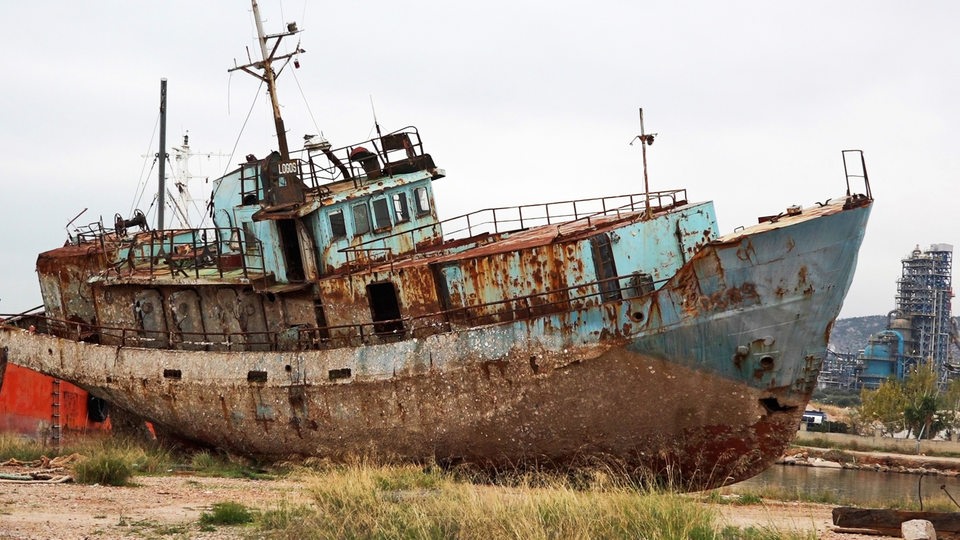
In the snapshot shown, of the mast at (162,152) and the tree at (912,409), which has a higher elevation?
the mast at (162,152)

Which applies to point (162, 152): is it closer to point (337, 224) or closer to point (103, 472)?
point (337, 224)

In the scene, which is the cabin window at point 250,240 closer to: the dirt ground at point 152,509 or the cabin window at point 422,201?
the cabin window at point 422,201

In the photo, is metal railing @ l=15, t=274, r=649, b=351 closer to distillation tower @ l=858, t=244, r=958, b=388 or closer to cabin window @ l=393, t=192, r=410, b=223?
cabin window @ l=393, t=192, r=410, b=223

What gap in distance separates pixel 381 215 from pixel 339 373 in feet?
10.8

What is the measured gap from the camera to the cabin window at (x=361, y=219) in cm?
1881

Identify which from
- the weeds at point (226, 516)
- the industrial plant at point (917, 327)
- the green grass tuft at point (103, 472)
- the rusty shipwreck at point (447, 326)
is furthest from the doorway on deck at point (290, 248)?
the industrial plant at point (917, 327)

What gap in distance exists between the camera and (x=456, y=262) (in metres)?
16.7

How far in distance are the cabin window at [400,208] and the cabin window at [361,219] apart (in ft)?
1.93

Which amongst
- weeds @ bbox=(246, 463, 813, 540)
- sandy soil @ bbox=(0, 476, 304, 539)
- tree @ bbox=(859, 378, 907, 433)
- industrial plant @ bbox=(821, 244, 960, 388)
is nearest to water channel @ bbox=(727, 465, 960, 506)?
sandy soil @ bbox=(0, 476, 304, 539)

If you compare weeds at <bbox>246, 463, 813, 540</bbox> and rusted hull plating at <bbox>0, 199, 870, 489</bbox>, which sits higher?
rusted hull plating at <bbox>0, 199, 870, 489</bbox>

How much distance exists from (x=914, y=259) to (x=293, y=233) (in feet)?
235

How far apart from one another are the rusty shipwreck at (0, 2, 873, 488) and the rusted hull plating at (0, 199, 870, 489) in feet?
0.09

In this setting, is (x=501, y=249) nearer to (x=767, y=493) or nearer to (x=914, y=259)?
(x=767, y=493)

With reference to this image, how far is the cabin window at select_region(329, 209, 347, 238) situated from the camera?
18.5 metres
